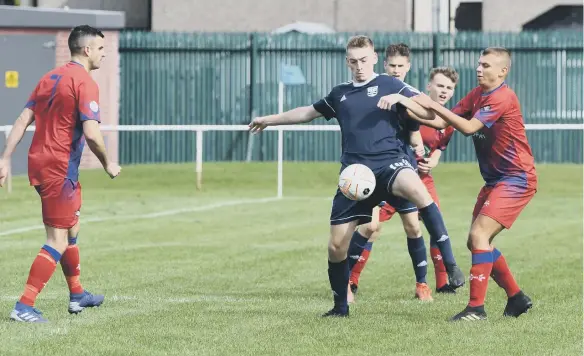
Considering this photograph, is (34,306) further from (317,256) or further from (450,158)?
(450,158)

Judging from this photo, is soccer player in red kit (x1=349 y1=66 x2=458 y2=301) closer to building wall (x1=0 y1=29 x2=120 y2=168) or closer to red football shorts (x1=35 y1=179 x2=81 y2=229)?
red football shorts (x1=35 y1=179 x2=81 y2=229)

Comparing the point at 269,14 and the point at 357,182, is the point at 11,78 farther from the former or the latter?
the point at 357,182

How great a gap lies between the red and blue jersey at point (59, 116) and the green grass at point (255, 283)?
1.11 meters

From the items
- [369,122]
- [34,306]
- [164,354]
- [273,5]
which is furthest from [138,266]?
[273,5]

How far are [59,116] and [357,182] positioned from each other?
2.20 m

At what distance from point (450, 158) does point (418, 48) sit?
8.04 feet

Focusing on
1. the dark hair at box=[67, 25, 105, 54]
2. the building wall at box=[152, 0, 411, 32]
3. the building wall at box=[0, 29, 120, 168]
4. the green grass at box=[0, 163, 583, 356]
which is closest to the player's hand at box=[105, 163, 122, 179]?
the dark hair at box=[67, 25, 105, 54]

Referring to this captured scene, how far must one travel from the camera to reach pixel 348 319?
34.1 ft

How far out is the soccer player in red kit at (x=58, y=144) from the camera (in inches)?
399

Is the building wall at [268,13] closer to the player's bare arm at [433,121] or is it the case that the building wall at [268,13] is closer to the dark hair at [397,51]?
the dark hair at [397,51]

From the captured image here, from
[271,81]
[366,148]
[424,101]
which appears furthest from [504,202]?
[271,81]

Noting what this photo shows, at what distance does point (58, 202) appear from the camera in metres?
10.2

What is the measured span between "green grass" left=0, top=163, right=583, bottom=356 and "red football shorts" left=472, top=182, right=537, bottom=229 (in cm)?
76

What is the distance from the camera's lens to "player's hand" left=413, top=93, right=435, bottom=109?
10.3m
